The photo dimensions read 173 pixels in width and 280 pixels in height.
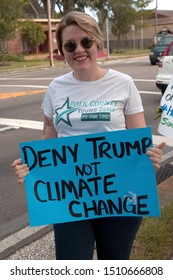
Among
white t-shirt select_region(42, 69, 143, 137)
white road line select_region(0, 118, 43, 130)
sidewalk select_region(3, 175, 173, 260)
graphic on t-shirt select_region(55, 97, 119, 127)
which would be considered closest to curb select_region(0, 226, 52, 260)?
sidewalk select_region(3, 175, 173, 260)

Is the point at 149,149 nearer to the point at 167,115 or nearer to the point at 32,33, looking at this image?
the point at 167,115

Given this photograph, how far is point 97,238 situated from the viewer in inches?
91.4

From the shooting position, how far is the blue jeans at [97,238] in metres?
2.22

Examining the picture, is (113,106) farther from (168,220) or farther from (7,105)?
(7,105)

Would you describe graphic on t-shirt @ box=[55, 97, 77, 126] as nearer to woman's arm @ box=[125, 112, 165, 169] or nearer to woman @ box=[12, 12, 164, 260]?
woman @ box=[12, 12, 164, 260]

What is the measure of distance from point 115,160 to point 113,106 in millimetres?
311

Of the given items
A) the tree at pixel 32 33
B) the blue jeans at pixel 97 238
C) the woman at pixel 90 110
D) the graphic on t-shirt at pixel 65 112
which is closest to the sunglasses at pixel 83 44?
the woman at pixel 90 110

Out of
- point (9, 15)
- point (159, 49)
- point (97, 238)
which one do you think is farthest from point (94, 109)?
point (9, 15)

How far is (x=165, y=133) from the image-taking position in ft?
10.1

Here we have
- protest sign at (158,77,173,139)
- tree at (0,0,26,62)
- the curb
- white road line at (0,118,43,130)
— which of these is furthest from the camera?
tree at (0,0,26,62)

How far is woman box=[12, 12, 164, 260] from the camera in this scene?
2223 millimetres

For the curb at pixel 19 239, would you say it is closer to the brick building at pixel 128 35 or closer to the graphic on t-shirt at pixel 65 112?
the graphic on t-shirt at pixel 65 112

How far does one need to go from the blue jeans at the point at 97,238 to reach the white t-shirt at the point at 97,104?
536 mm
